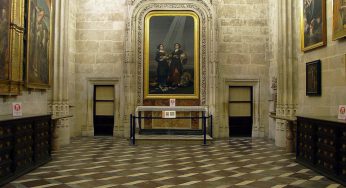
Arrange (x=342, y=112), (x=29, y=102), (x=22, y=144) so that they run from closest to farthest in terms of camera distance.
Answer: (x=342, y=112), (x=22, y=144), (x=29, y=102)

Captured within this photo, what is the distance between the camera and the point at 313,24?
8.12 metres

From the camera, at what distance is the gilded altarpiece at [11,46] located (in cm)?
649

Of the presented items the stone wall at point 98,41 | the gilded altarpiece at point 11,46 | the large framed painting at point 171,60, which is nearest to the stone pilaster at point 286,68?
the large framed painting at point 171,60

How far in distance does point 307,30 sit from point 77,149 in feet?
22.4

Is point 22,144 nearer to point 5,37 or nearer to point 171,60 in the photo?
point 5,37

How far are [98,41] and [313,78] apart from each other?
25.2 ft

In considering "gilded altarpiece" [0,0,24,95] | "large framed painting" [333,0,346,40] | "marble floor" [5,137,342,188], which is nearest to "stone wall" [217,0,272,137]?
"marble floor" [5,137,342,188]

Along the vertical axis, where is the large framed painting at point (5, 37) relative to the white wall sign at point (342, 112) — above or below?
above

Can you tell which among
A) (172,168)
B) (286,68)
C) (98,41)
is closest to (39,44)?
(98,41)

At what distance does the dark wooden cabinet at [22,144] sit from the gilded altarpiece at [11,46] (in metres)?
0.90

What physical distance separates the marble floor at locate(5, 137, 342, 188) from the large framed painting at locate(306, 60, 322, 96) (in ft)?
5.46

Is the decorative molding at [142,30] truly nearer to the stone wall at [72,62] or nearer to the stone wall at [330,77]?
the stone wall at [72,62]

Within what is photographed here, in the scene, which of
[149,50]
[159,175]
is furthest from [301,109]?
[149,50]

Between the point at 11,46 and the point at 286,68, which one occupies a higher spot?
the point at 11,46
